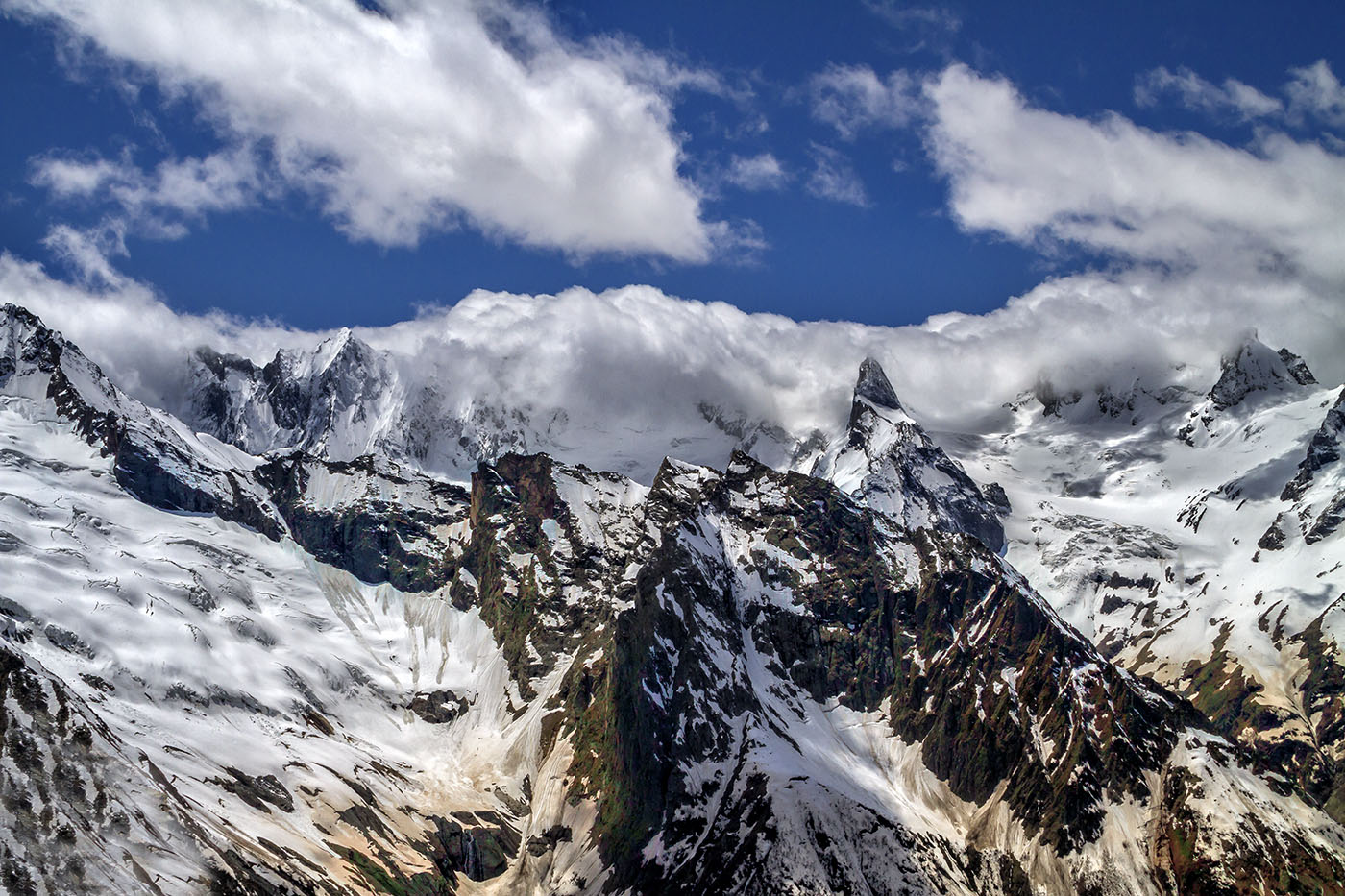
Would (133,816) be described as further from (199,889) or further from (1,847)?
(1,847)

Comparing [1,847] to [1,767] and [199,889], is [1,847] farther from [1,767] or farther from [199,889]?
[199,889]

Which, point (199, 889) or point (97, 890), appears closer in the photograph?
point (97, 890)

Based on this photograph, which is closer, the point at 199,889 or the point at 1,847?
the point at 1,847

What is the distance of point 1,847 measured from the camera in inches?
6634

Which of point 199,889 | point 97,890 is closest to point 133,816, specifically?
point 199,889

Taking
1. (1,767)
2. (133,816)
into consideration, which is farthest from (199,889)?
(1,767)

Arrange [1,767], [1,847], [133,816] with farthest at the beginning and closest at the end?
[133,816] < [1,767] < [1,847]

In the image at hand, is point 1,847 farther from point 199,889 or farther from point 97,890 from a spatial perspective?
point 199,889

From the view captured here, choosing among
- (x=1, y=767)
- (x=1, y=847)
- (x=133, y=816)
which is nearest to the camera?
(x=1, y=847)

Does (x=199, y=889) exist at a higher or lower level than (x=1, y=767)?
lower

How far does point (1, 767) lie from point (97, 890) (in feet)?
84.4

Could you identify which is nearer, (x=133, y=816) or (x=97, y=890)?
(x=97, y=890)

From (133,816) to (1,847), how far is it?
31491mm

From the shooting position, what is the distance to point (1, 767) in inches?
7259
